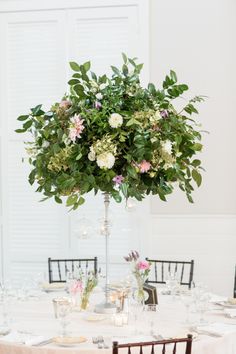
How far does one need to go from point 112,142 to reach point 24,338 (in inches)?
44.3

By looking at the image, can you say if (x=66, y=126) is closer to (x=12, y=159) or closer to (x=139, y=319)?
(x=139, y=319)

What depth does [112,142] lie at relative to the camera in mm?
3223

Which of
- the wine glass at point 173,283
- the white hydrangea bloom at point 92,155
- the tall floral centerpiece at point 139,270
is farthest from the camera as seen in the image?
the wine glass at point 173,283

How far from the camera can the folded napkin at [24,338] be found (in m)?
3.06

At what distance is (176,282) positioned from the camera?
13.2ft

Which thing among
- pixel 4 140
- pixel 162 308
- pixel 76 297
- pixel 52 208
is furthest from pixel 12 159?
pixel 162 308

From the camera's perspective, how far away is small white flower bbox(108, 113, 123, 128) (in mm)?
3188

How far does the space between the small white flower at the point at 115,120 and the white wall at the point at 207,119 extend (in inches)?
104

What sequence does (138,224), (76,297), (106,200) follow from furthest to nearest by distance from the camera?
(138,224) → (76,297) → (106,200)

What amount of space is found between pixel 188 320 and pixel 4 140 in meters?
3.22

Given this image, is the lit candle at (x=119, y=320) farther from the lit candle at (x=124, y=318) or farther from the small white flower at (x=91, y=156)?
the small white flower at (x=91, y=156)

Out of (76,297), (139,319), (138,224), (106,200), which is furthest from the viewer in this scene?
(138,224)

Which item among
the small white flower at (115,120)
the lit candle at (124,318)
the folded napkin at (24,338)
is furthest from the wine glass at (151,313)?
the small white flower at (115,120)

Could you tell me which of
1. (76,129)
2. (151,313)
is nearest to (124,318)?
(151,313)
